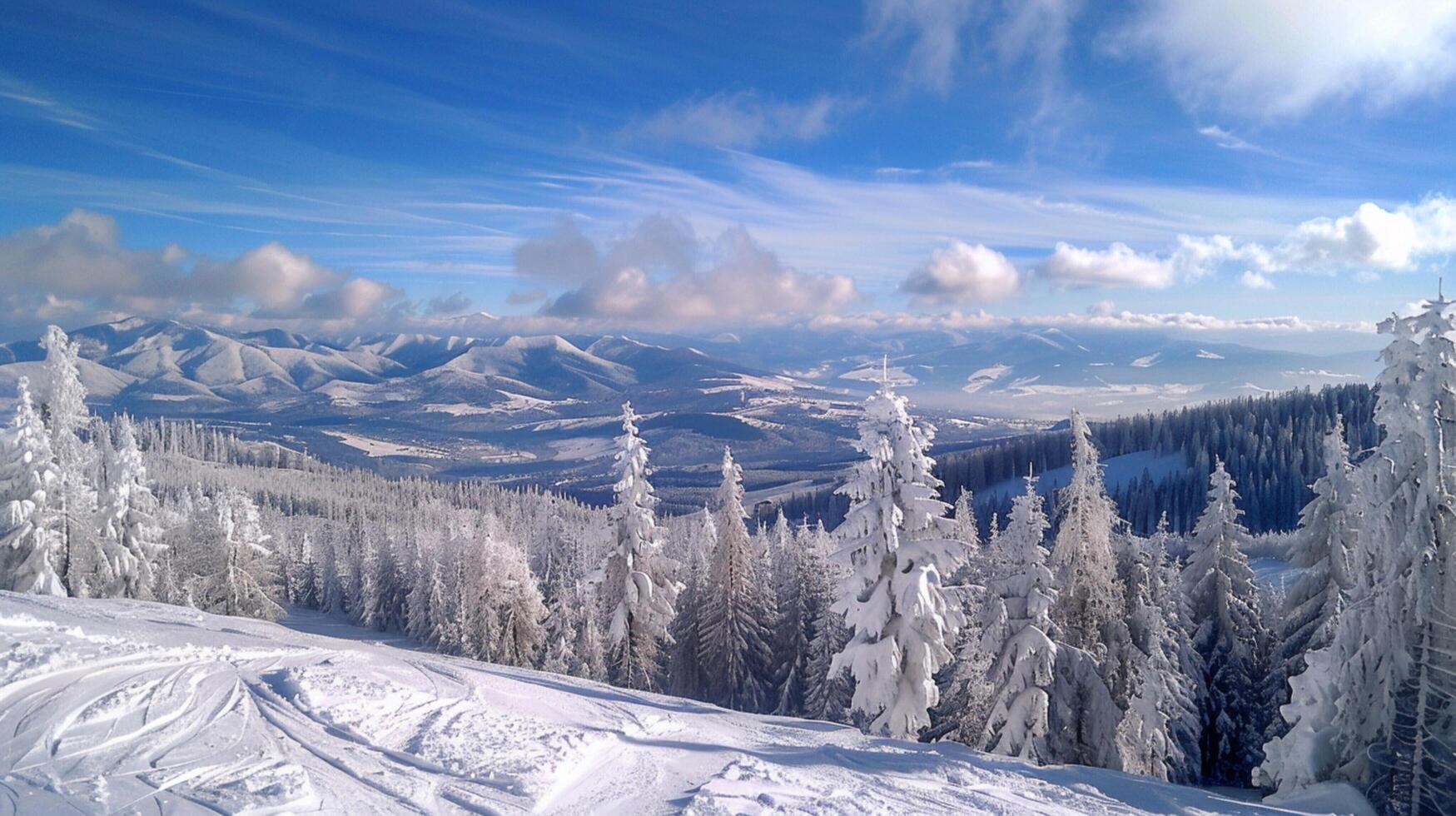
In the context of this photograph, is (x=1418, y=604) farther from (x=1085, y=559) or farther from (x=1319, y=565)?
(x=1319, y=565)

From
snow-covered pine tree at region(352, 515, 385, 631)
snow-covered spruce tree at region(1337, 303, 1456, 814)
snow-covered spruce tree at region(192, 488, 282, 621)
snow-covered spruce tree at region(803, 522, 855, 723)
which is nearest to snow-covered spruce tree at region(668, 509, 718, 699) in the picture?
snow-covered spruce tree at region(803, 522, 855, 723)

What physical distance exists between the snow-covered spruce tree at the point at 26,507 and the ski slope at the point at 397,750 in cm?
1785

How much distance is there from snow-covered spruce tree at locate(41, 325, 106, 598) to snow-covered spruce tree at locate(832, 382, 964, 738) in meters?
33.0

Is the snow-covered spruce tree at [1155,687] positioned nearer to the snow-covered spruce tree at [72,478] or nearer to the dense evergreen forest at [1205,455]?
the snow-covered spruce tree at [72,478]

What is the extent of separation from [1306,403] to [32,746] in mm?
154843

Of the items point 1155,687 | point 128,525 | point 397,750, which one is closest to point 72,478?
point 128,525

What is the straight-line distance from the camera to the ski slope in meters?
9.25

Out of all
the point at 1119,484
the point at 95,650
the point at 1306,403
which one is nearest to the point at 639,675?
the point at 95,650

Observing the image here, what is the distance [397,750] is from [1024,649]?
1541 centimetres

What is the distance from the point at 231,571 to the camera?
37.5 metres

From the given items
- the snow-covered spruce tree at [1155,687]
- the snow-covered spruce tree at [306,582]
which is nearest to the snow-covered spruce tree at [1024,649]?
the snow-covered spruce tree at [1155,687]

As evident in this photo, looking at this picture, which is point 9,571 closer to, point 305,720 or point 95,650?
point 95,650

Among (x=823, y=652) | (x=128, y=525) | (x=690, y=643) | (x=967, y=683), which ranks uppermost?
(x=128, y=525)

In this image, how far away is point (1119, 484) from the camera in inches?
5074
